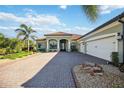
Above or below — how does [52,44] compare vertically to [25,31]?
below

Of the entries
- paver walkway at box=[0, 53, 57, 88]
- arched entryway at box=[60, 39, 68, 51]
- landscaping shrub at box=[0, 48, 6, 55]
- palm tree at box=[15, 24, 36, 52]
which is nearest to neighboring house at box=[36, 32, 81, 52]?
arched entryway at box=[60, 39, 68, 51]

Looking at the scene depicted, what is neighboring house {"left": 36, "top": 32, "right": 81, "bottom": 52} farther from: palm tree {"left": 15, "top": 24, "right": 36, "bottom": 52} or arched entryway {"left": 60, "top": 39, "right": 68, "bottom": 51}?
palm tree {"left": 15, "top": 24, "right": 36, "bottom": 52}

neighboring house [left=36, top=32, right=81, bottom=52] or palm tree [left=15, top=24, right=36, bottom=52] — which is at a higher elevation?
palm tree [left=15, top=24, right=36, bottom=52]

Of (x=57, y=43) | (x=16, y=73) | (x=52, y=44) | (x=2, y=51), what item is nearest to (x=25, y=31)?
(x=57, y=43)

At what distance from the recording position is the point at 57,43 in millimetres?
43188

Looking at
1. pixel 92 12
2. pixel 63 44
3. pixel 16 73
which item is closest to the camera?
pixel 92 12

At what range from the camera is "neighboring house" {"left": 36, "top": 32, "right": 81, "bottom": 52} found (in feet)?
142

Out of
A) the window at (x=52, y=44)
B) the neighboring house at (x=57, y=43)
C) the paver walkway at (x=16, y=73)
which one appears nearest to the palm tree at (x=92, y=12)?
the paver walkway at (x=16, y=73)

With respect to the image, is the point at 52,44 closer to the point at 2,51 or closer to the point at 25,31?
the point at 25,31

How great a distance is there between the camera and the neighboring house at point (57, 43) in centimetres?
4316

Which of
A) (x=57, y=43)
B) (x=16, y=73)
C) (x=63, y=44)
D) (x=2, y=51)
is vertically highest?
(x=57, y=43)

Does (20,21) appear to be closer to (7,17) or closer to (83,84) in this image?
(7,17)

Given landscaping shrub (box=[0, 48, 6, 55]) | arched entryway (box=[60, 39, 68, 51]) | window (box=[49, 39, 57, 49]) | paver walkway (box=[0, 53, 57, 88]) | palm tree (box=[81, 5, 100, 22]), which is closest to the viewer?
palm tree (box=[81, 5, 100, 22])
